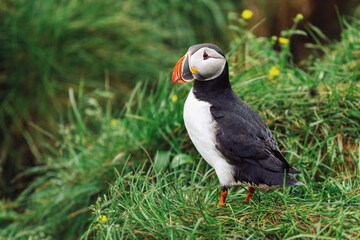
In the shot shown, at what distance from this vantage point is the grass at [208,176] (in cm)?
216

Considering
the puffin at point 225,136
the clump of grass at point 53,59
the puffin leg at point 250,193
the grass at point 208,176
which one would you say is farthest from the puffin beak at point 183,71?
the clump of grass at point 53,59

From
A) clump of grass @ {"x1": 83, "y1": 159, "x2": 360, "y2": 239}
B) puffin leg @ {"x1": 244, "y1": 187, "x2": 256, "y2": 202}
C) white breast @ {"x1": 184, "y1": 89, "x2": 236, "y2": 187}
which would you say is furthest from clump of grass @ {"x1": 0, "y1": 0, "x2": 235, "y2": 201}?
puffin leg @ {"x1": 244, "y1": 187, "x2": 256, "y2": 202}

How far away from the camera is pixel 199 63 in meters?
2.23

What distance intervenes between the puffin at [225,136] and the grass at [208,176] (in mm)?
127

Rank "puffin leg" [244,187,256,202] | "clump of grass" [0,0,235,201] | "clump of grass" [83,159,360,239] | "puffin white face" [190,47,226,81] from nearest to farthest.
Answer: "clump of grass" [83,159,360,239] → "puffin white face" [190,47,226,81] → "puffin leg" [244,187,256,202] → "clump of grass" [0,0,235,201]

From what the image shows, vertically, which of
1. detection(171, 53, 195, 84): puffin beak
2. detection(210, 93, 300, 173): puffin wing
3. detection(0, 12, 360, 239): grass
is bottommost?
detection(0, 12, 360, 239): grass

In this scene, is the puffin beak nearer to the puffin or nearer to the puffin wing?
the puffin

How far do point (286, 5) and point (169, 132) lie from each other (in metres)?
3.50

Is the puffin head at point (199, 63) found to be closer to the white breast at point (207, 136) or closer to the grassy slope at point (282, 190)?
the white breast at point (207, 136)

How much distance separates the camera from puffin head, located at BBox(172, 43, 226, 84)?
2.23 metres

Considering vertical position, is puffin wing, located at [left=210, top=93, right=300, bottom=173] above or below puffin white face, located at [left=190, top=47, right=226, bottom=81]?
below

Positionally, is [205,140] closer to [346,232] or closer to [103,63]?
[346,232]

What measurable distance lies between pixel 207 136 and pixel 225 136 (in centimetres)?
9

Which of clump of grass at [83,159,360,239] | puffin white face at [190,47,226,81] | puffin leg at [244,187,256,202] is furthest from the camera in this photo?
puffin leg at [244,187,256,202]
